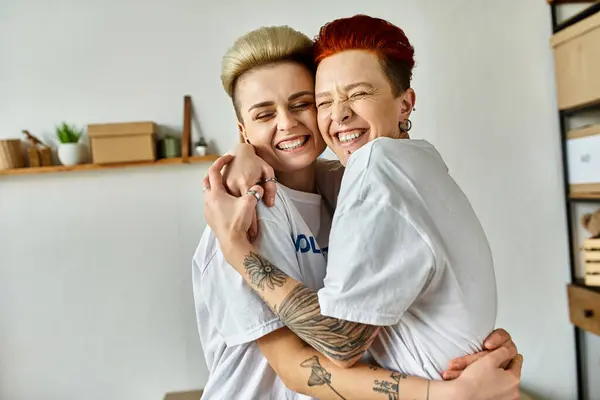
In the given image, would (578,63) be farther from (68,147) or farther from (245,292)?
(68,147)

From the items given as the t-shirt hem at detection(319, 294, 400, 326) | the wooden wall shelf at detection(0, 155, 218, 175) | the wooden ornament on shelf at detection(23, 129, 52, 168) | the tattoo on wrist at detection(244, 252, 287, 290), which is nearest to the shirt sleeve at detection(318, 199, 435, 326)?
the t-shirt hem at detection(319, 294, 400, 326)

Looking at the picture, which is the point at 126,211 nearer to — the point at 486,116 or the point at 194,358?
the point at 194,358

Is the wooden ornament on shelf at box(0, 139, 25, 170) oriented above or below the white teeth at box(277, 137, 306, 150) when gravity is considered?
above

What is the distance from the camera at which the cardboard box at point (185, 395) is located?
2922mm

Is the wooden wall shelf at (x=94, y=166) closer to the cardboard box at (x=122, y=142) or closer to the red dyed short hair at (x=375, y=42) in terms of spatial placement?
the cardboard box at (x=122, y=142)

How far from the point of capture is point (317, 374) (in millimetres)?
1019

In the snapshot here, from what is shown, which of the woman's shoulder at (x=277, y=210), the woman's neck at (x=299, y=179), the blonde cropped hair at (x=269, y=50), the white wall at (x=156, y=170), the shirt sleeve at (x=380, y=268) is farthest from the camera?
the white wall at (x=156, y=170)

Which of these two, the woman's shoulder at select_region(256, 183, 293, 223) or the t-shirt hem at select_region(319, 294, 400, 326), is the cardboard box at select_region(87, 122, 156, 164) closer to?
the woman's shoulder at select_region(256, 183, 293, 223)

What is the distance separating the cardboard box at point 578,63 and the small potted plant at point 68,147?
2.78m

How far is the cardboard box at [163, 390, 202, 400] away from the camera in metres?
2.92

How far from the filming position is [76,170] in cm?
297

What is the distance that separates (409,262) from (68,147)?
250cm

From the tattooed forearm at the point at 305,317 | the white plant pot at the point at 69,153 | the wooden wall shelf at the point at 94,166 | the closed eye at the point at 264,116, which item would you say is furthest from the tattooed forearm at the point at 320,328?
the white plant pot at the point at 69,153

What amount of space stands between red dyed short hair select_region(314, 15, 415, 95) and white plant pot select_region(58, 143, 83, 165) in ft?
6.99
